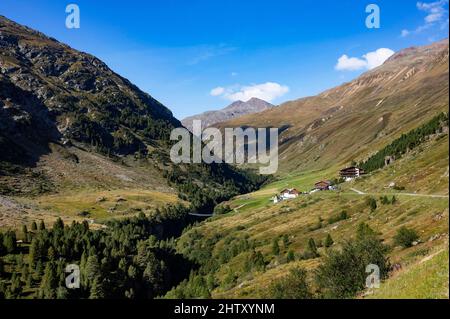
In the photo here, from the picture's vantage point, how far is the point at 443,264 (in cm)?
2344

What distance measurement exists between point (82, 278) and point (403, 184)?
102 m

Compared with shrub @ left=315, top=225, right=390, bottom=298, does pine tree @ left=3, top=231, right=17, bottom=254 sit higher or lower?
lower

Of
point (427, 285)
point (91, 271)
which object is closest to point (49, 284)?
point (91, 271)

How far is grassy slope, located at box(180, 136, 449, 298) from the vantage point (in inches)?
3206

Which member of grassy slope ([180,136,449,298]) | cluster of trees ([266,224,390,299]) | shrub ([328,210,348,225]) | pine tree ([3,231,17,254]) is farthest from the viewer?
shrub ([328,210,348,225])

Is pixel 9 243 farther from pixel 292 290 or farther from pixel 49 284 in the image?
pixel 292 290

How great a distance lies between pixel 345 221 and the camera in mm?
129875

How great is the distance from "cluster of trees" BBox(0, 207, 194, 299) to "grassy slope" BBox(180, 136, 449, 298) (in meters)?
20.3

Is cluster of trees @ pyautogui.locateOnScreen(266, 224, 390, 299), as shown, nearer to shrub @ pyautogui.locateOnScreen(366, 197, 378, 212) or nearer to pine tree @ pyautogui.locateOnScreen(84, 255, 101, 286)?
pine tree @ pyautogui.locateOnScreen(84, 255, 101, 286)

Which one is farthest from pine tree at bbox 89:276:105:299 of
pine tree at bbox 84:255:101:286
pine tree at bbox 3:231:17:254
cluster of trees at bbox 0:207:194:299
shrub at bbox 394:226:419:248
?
shrub at bbox 394:226:419:248

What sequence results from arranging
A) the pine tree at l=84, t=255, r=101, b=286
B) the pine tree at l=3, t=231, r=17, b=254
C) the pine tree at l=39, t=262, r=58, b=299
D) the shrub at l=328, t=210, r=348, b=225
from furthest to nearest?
the shrub at l=328, t=210, r=348, b=225
the pine tree at l=3, t=231, r=17, b=254
the pine tree at l=84, t=255, r=101, b=286
the pine tree at l=39, t=262, r=58, b=299
